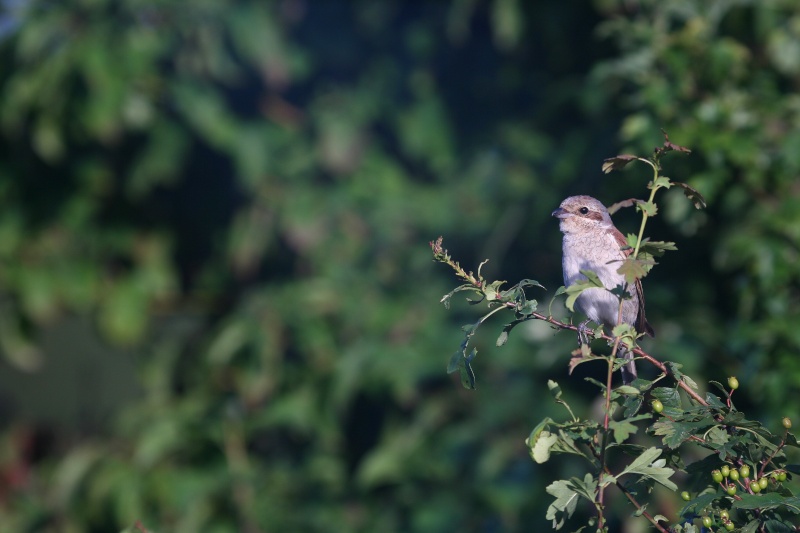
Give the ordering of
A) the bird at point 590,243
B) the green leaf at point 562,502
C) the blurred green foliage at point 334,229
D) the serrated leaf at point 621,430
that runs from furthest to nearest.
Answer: the blurred green foliage at point 334,229 < the bird at point 590,243 < the green leaf at point 562,502 < the serrated leaf at point 621,430

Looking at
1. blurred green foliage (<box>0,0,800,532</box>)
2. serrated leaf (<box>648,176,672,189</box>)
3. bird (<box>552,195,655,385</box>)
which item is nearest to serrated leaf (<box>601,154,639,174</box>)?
serrated leaf (<box>648,176,672,189</box>)

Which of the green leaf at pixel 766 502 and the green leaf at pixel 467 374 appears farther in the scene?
the green leaf at pixel 467 374

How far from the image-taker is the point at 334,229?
552cm

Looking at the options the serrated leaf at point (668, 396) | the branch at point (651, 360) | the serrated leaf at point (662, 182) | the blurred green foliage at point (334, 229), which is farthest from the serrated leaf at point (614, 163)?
the blurred green foliage at point (334, 229)

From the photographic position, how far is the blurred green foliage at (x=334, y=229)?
12.3ft

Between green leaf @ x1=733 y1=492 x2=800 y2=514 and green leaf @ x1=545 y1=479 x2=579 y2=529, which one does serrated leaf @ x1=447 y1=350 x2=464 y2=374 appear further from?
green leaf @ x1=733 y1=492 x2=800 y2=514

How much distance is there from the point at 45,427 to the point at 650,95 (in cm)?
444

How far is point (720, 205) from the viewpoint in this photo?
12.1 ft

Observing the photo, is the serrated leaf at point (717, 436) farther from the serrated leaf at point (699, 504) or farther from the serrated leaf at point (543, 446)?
the serrated leaf at point (543, 446)

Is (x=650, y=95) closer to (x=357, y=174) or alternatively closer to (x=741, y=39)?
(x=741, y=39)

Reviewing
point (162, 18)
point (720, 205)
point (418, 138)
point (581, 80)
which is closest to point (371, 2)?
point (418, 138)

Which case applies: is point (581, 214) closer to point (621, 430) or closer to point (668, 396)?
point (668, 396)

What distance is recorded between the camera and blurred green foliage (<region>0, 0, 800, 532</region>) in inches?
147

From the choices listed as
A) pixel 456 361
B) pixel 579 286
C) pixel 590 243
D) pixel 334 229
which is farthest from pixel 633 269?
pixel 334 229
